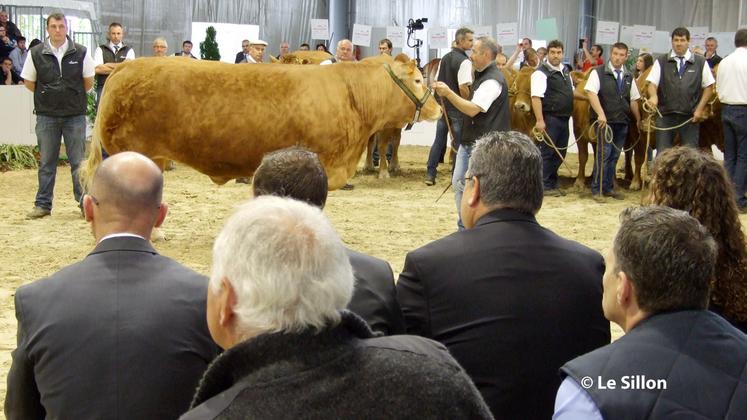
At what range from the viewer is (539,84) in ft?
39.0

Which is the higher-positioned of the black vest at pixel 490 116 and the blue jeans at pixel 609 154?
the black vest at pixel 490 116

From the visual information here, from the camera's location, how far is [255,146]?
27.8 feet

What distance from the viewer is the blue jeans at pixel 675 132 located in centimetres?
1190

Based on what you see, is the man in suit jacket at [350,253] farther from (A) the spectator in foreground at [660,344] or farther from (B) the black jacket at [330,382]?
(B) the black jacket at [330,382]

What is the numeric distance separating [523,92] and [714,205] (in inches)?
385

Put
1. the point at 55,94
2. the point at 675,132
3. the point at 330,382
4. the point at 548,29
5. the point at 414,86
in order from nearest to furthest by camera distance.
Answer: the point at 330,382, the point at 414,86, the point at 55,94, the point at 675,132, the point at 548,29

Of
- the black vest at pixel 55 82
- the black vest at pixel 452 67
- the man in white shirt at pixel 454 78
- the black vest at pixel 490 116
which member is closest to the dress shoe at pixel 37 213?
the black vest at pixel 55 82

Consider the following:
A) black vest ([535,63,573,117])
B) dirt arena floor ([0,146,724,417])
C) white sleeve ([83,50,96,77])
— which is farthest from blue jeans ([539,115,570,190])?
white sleeve ([83,50,96,77])

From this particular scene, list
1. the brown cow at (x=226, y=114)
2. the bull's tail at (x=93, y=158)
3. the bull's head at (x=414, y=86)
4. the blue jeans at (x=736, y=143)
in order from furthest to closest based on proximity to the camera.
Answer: the blue jeans at (x=736, y=143), the bull's head at (x=414, y=86), the bull's tail at (x=93, y=158), the brown cow at (x=226, y=114)

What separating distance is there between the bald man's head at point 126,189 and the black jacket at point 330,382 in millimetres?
1371

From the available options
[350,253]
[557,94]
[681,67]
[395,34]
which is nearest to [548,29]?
[557,94]

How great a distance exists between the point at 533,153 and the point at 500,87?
15.8 feet

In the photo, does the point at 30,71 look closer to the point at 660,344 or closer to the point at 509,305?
the point at 509,305

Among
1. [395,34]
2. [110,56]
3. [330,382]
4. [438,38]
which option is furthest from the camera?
[395,34]
